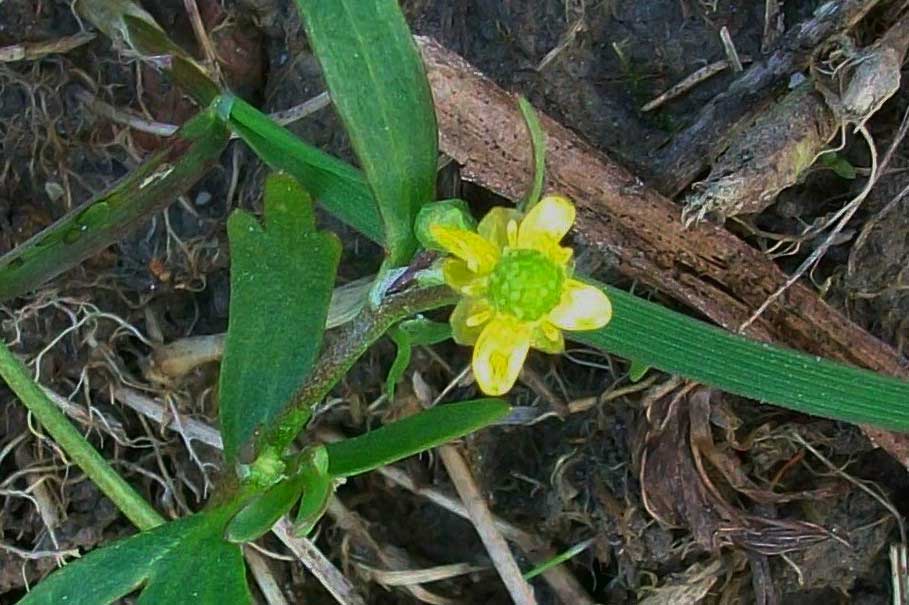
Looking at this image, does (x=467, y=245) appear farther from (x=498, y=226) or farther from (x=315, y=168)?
(x=315, y=168)

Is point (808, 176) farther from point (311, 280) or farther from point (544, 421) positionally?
point (311, 280)

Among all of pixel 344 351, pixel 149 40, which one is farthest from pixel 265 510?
pixel 149 40

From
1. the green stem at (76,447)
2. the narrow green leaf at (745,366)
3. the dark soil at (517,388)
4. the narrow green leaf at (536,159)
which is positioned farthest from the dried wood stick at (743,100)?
the green stem at (76,447)

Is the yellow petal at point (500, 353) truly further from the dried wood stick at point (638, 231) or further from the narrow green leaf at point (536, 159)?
the dried wood stick at point (638, 231)

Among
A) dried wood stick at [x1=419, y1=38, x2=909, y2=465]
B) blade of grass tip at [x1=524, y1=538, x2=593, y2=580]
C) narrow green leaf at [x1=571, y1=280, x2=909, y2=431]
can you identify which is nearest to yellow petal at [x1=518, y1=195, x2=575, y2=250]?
narrow green leaf at [x1=571, y1=280, x2=909, y2=431]

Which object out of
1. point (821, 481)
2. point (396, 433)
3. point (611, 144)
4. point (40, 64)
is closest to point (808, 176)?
point (611, 144)
